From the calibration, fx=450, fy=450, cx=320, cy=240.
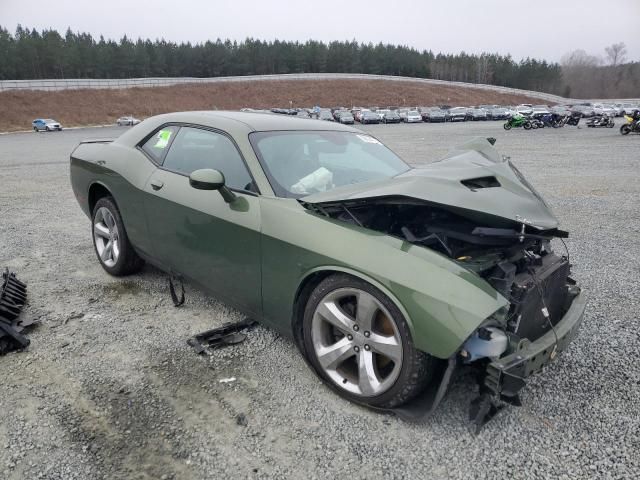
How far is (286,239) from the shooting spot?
2.60 meters

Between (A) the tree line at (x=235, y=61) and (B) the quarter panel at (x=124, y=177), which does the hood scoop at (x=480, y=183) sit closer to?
(B) the quarter panel at (x=124, y=177)

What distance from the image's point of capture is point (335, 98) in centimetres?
7244

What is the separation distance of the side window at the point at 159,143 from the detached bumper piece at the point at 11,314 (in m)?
1.53

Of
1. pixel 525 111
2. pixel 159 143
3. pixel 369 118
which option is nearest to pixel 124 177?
pixel 159 143

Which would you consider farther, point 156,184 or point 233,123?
point 156,184

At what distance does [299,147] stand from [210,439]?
6.48 ft

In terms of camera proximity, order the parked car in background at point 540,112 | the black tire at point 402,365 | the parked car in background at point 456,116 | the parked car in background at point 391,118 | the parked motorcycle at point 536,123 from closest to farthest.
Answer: the black tire at point 402,365 < the parked motorcycle at point 536,123 < the parked car in background at point 540,112 < the parked car in background at point 391,118 < the parked car in background at point 456,116

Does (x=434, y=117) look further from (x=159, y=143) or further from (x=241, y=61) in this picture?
(x=241, y=61)

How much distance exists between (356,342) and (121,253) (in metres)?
2.63

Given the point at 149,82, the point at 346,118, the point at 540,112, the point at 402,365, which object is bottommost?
the point at 402,365

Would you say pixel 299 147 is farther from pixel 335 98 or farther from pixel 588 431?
pixel 335 98

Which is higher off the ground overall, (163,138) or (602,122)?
(602,122)

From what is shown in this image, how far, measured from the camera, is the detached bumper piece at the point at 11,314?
117 inches

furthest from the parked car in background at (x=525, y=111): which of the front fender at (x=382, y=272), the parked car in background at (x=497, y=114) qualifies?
the front fender at (x=382, y=272)
